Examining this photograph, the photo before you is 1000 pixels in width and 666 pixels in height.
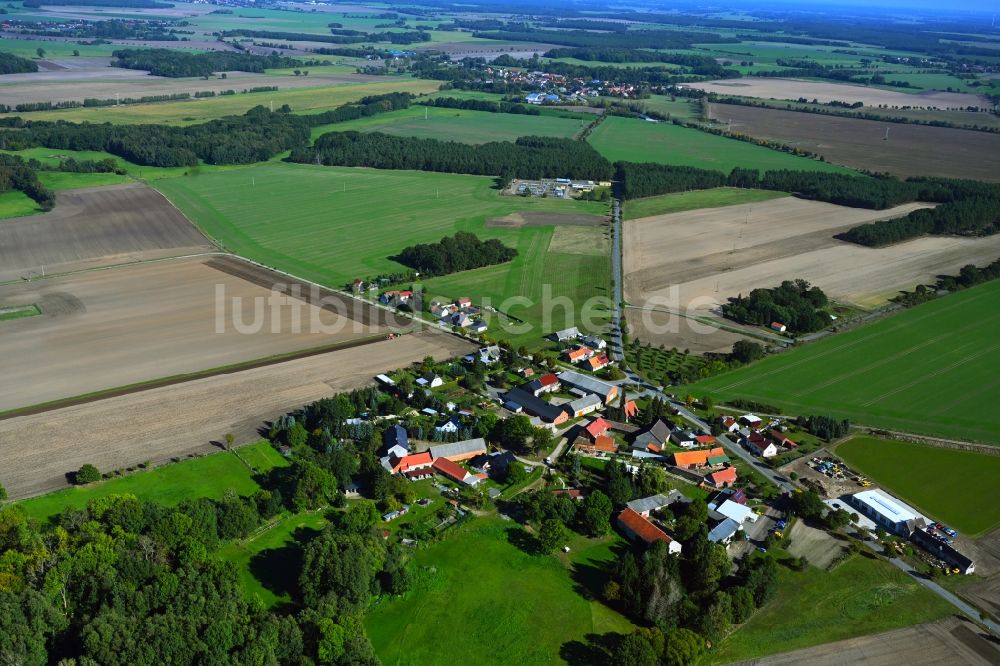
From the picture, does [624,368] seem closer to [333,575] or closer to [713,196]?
[333,575]

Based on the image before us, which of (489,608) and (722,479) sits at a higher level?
(722,479)

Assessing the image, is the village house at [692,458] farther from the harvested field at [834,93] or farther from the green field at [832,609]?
the harvested field at [834,93]

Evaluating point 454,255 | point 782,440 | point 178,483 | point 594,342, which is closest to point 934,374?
point 782,440

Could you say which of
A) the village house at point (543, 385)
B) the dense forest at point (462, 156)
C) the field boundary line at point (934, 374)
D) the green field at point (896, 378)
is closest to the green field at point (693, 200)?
the dense forest at point (462, 156)

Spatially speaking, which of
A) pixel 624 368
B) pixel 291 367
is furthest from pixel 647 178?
pixel 291 367

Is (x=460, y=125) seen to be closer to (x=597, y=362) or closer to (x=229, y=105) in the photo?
(x=229, y=105)

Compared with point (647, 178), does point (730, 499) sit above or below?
below
